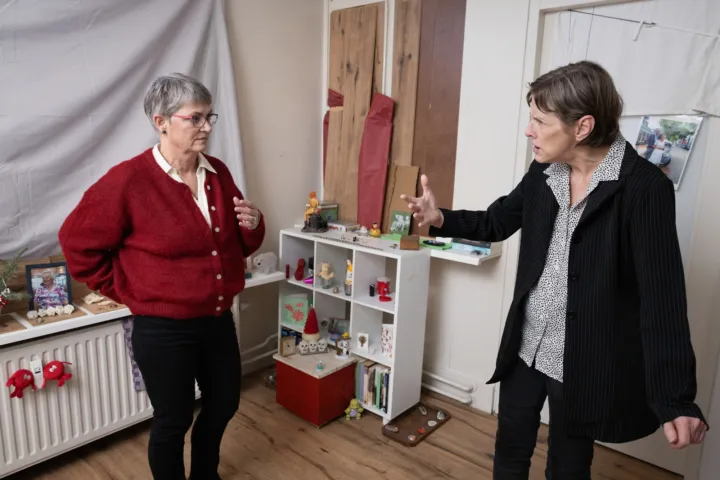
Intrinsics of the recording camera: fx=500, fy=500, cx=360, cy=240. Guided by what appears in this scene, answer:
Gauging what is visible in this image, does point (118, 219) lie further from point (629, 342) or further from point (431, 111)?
point (431, 111)

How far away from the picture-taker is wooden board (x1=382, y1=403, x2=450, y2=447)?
224 centimetres

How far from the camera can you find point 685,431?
1.00m

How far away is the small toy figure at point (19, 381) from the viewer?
172 centimetres

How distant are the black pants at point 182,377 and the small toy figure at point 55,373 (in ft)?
1.71

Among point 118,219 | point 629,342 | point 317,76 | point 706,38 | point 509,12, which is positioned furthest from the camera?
point 317,76

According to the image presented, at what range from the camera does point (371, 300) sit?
2.42m

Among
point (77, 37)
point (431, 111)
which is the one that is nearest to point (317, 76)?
point (431, 111)

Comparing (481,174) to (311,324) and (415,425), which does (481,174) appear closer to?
(311,324)

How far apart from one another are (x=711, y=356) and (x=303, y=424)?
67.9 inches

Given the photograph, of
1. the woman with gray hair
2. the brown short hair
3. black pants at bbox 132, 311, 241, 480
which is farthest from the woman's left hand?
the brown short hair

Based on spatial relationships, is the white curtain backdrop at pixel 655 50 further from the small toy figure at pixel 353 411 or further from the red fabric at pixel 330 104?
the small toy figure at pixel 353 411

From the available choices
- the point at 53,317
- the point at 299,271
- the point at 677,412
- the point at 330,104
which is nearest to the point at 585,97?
the point at 677,412

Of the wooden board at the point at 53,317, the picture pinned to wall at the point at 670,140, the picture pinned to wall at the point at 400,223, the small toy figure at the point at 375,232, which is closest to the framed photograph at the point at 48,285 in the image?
the wooden board at the point at 53,317

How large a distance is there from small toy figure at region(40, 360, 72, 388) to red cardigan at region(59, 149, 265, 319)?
0.53 m
